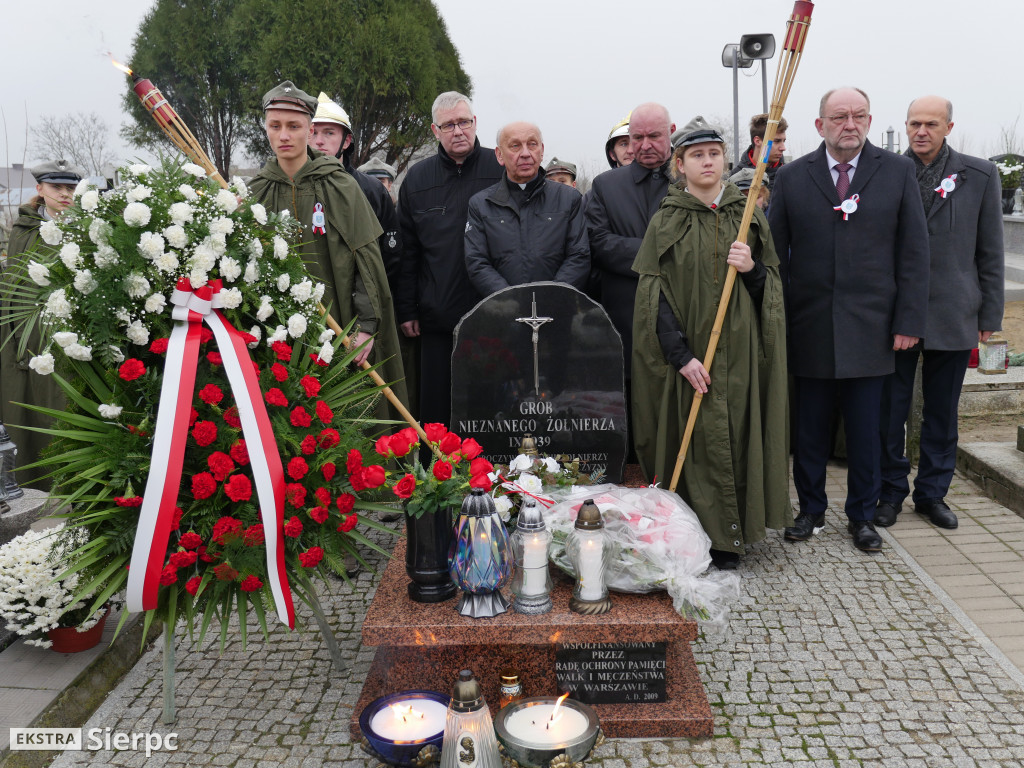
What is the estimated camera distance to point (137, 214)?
9.78 feet

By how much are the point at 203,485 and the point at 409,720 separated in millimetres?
1047

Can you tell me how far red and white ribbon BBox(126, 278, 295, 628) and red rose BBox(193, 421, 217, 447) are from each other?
0.04 meters

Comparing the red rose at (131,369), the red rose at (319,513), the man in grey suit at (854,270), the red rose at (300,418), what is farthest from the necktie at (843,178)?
the red rose at (131,369)

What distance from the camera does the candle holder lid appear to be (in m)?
3.19

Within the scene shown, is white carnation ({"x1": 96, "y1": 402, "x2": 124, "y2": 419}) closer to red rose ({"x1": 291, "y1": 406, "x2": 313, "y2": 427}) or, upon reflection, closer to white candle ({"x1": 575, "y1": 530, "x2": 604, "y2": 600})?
red rose ({"x1": 291, "y1": 406, "x2": 313, "y2": 427})

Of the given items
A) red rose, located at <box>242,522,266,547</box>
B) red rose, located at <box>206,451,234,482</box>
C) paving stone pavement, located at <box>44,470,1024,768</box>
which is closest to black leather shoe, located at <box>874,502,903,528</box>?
paving stone pavement, located at <box>44,470,1024,768</box>

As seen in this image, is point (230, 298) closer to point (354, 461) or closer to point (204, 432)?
point (204, 432)

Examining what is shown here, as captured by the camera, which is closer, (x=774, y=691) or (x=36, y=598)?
(x=774, y=691)

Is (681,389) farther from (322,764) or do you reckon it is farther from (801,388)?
(322,764)

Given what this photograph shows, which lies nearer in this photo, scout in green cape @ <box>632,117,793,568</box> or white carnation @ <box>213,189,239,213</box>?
white carnation @ <box>213,189,239,213</box>

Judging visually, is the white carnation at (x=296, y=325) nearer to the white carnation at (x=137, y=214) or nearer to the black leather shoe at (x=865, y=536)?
the white carnation at (x=137, y=214)

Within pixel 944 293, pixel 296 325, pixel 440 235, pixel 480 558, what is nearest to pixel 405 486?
pixel 480 558

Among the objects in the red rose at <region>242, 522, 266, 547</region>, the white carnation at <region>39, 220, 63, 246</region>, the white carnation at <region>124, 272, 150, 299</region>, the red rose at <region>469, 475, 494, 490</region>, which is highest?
the white carnation at <region>39, 220, 63, 246</region>

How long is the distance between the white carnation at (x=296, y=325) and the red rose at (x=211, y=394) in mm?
382
